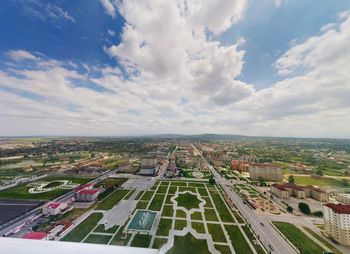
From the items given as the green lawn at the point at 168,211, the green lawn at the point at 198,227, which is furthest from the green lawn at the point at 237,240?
the green lawn at the point at 168,211

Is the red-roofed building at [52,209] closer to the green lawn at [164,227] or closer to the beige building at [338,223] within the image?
the green lawn at [164,227]

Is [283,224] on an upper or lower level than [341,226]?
lower

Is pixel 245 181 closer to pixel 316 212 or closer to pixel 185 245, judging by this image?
pixel 316 212

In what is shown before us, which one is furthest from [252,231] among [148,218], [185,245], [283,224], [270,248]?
[148,218]

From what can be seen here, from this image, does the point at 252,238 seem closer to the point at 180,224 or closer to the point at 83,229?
the point at 180,224

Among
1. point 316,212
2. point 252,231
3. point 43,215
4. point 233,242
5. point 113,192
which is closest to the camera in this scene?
point 233,242

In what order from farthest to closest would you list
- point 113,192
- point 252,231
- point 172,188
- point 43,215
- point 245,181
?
point 245,181 → point 172,188 → point 113,192 → point 43,215 → point 252,231

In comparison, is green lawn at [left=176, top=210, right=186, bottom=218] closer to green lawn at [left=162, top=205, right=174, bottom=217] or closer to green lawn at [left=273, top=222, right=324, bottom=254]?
green lawn at [left=162, top=205, right=174, bottom=217]

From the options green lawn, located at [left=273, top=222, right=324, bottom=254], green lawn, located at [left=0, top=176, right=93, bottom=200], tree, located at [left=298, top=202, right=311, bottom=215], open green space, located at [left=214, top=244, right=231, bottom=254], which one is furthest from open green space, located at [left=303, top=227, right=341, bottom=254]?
green lawn, located at [left=0, top=176, right=93, bottom=200]
